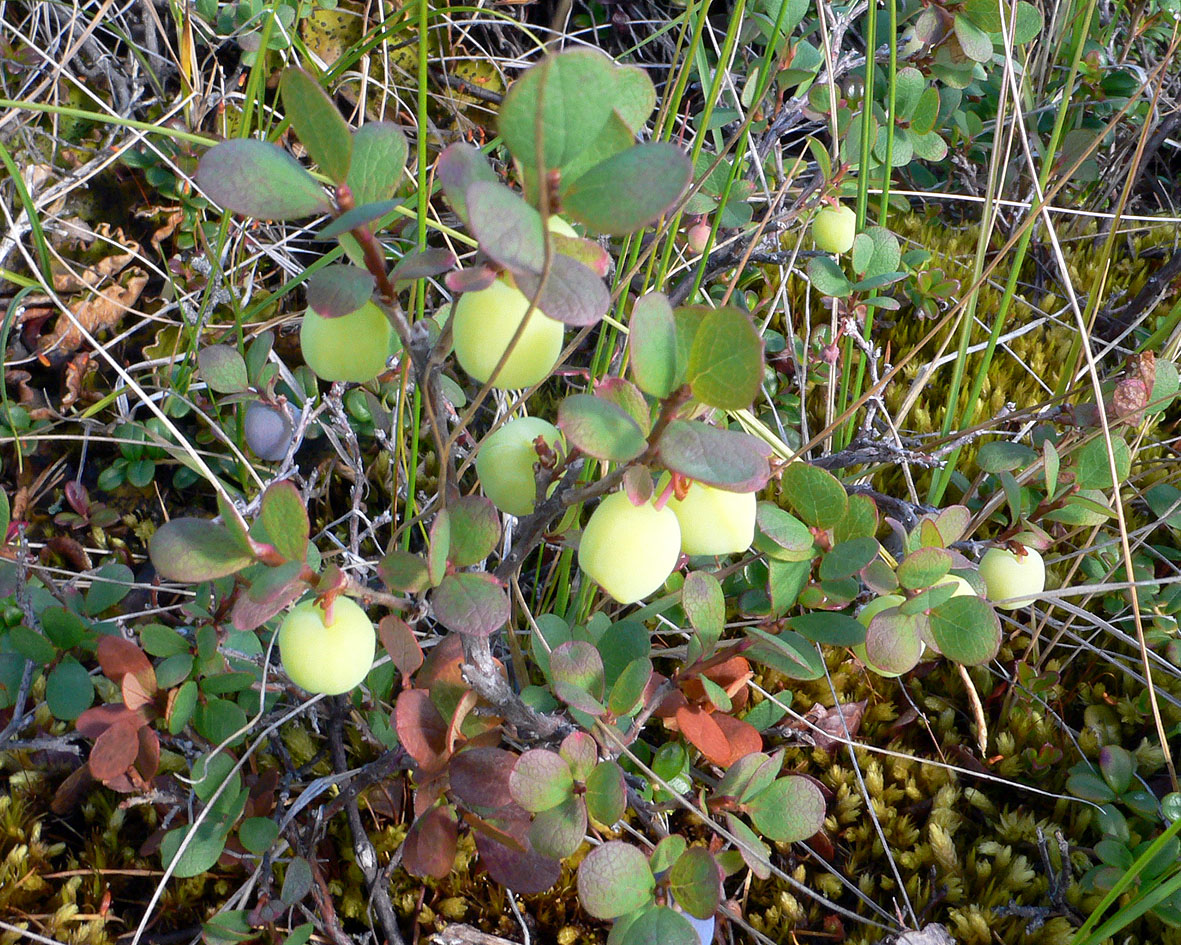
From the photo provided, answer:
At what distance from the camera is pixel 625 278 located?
1019mm

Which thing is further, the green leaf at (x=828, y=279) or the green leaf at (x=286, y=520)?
the green leaf at (x=828, y=279)

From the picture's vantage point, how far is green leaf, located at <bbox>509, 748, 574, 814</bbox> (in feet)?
2.47

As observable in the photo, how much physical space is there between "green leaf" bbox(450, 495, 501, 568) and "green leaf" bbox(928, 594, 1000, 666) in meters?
0.43

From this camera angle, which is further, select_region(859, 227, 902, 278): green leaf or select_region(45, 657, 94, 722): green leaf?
select_region(859, 227, 902, 278): green leaf

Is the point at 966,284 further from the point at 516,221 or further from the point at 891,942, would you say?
the point at 516,221

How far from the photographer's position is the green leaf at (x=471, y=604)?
651 mm

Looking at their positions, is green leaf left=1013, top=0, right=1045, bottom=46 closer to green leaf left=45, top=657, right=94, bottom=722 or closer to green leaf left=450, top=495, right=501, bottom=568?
green leaf left=450, top=495, right=501, bottom=568

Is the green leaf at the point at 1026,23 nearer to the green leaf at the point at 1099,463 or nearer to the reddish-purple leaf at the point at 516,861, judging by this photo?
the green leaf at the point at 1099,463

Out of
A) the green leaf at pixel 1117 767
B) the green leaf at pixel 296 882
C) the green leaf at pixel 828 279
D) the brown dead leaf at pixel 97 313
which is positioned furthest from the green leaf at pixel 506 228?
the brown dead leaf at pixel 97 313

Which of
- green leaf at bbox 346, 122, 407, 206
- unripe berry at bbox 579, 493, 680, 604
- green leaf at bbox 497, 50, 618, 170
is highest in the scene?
green leaf at bbox 497, 50, 618, 170

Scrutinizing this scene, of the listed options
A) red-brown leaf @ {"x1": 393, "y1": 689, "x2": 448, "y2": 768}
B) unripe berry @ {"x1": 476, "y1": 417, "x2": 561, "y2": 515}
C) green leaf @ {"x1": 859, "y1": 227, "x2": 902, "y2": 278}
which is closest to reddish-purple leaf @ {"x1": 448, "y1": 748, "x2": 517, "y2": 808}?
red-brown leaf @ {"x1": 393, "y1": 689, "x2": 448, "y2": 768}

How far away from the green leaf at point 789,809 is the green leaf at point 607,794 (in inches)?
6.6

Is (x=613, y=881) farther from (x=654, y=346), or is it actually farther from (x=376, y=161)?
(x=376, y=161)

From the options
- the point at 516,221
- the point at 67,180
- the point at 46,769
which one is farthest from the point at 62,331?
the point at 516,221
